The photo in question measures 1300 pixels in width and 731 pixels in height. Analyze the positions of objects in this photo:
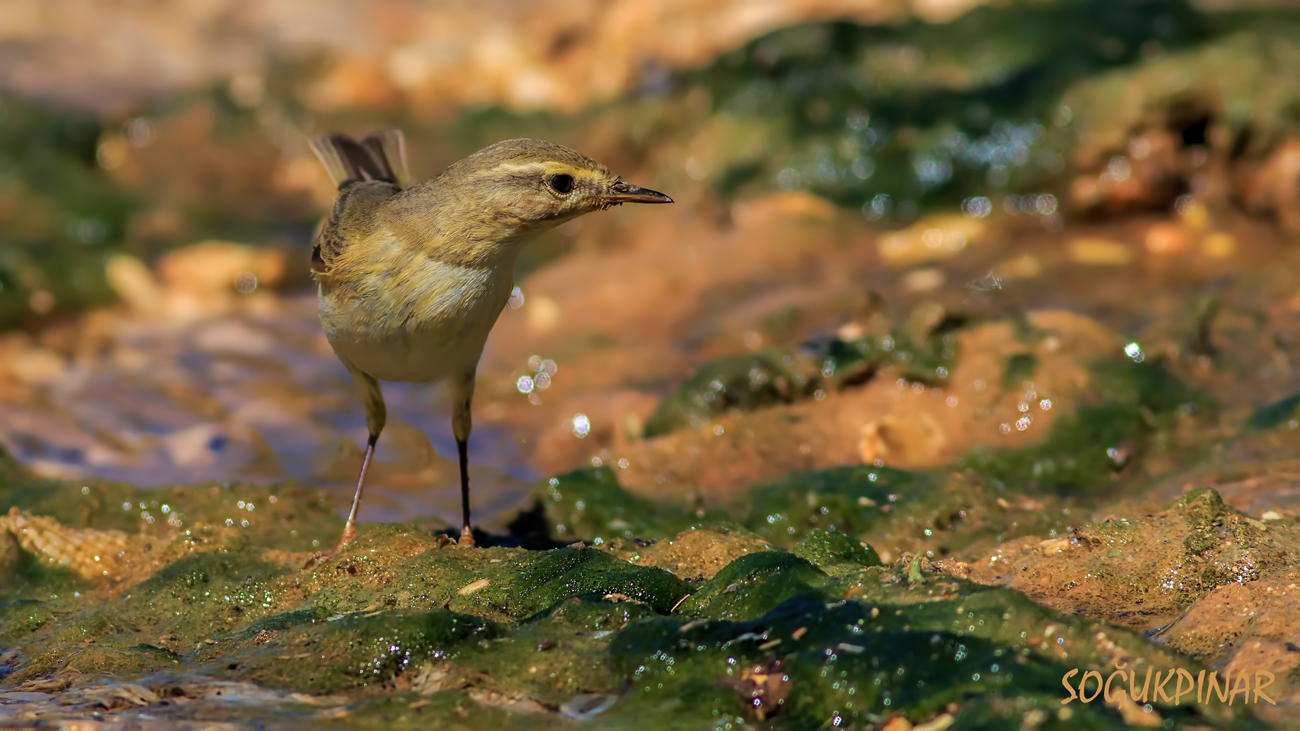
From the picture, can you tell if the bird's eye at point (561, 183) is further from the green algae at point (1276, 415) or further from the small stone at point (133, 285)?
the small stone at point (133, 285)

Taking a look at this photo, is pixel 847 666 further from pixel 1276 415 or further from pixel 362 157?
pixel 362 157

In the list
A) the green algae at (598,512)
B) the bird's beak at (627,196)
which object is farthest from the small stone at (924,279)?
the bird's beak at (627,196)

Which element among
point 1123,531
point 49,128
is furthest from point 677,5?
point 1123,531

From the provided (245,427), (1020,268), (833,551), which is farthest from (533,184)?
(1020,268)

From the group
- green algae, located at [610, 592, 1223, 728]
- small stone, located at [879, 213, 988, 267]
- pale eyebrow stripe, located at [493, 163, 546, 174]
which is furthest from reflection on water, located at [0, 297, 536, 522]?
small stone, located at [879, 213, 988, 267]

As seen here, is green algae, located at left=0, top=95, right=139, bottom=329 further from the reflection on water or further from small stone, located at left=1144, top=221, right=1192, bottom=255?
small stone, located at left=1144, top=221, right=1192, bottom=255

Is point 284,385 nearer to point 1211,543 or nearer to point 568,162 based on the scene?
point 568,162
